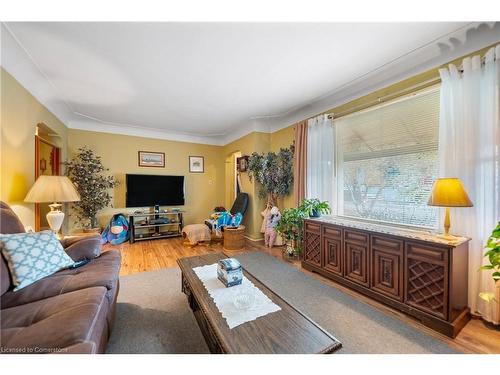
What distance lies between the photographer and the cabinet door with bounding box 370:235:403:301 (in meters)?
1.86

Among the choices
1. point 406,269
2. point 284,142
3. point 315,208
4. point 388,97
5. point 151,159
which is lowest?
point 406,269

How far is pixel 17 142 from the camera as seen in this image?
2.09 metres

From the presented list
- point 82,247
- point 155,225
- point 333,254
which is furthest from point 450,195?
point 155,225

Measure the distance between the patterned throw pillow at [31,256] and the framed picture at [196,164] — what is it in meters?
3.55

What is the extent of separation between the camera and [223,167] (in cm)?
554

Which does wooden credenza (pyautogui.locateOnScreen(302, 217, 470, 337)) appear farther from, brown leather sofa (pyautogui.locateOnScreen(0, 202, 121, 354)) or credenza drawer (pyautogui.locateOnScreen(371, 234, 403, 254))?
brown leather sofa (pyautogui.locateOnScreen(0, 202, 121, 354))

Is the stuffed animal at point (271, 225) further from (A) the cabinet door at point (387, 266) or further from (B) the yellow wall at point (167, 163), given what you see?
(B) the yellow wall at point (167, 163)

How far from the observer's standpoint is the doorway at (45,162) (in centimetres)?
294

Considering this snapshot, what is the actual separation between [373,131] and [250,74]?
165 cm

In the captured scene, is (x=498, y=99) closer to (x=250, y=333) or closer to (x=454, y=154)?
(x=454, y=154)

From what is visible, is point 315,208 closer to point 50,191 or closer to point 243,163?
point 243,163

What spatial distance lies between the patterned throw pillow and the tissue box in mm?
1247

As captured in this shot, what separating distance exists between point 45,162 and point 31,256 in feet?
8.43
